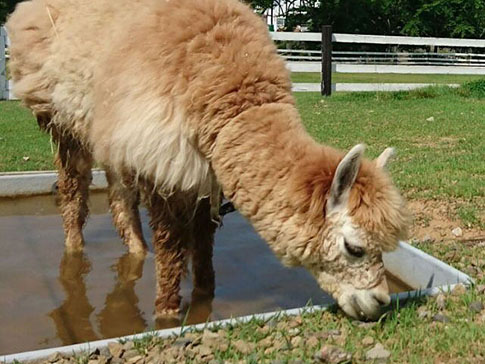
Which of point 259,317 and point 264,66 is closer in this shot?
point 259,317

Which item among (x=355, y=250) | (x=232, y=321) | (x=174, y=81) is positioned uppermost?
(x=174, y=81)

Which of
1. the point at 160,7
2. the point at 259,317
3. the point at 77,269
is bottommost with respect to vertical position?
the point at 77,269

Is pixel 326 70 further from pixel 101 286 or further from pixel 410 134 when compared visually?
pixel 101 286

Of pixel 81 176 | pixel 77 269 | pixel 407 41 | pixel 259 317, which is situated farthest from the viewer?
pixel 407 41

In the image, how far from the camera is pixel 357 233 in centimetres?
342

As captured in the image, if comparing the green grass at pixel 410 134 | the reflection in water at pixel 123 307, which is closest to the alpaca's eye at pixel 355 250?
the reflection in water at pixel 123 307

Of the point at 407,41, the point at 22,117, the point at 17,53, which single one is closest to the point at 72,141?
the point at 17,53

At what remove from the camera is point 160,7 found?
4.21 metres

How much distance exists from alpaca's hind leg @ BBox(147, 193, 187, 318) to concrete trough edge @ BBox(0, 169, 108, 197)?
3114 mm

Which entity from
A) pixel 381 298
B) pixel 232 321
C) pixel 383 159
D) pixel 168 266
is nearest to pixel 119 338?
pixel 232 321

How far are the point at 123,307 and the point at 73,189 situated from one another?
4.85 ft

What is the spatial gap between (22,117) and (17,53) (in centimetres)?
642

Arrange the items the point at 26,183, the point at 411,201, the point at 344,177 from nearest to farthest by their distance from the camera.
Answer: the point at 344,177
the point at 411,201
the point at 26,183

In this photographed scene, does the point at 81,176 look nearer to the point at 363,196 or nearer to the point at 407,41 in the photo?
the point at 363,196
